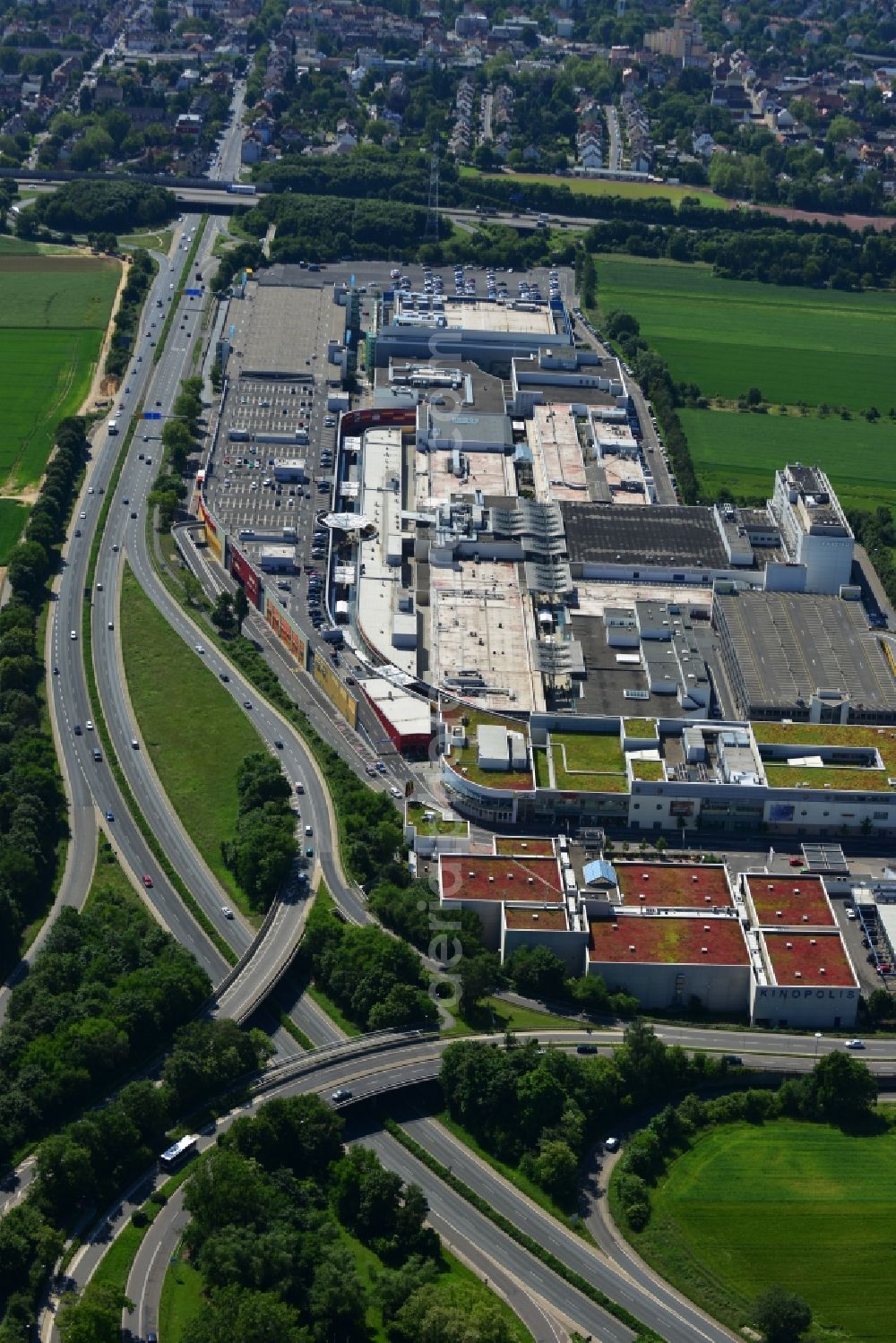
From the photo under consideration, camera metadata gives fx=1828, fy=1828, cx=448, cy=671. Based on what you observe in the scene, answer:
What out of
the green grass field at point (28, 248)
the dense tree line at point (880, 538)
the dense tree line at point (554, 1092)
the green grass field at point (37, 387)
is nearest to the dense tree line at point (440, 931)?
the dense tree line at point (554, 1092)

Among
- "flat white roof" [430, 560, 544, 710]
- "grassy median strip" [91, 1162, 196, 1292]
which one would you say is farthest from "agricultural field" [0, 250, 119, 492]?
"grassy median strip" [91, 1162, 196, 1292]

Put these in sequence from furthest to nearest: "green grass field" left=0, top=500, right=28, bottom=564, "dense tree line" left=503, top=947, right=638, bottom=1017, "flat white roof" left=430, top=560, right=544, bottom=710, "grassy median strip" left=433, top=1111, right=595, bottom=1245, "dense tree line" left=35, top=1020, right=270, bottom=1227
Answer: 1. "green grass field" left=0, top=500, right=28, bottom=564
2. "flat white roof" left=430, top=560, right=544, bottom=710
3. "dense tree line" left=503, top=947, right=638, bottom=1017
4. "grassy median strip" left=433, top=1111, right=595, bottom=1245
5. "dense tree line" left=35, top=1020, right=270, bottom=1227

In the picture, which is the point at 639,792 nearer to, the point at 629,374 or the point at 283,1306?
the point at 283,1306

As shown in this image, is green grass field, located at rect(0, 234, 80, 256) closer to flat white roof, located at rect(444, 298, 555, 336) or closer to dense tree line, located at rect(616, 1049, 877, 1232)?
flat white roof, located at rect(444, 298, 555, 336)

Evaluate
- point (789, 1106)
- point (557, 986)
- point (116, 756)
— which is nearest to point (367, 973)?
point (557, 986)

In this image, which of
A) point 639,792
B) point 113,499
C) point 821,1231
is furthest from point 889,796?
point 113,499

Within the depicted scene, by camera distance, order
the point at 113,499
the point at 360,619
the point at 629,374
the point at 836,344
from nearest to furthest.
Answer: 1. the point at 360,619
2. the point at 113,499
3. the point at 629,374
4. the point at 836,344
